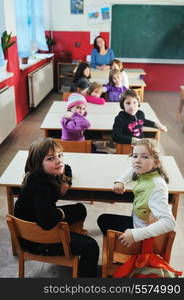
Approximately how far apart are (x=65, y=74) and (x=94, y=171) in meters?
5.58

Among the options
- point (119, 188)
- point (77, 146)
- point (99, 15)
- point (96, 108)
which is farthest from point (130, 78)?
point (119, 188)

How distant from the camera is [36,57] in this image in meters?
6.44

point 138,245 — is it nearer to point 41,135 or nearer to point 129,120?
point 129,120

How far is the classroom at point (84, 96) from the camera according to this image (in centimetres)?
222

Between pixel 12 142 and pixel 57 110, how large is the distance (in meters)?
1.25

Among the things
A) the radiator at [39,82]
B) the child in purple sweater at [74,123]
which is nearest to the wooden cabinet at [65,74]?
the radiator at [39,82]

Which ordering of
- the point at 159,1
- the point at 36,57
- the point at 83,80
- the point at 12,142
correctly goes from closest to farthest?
the point at 83,80, the point at 12,142, the point at 36,57, the point at 159,1

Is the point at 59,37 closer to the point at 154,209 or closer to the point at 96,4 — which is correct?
the point at 96,4

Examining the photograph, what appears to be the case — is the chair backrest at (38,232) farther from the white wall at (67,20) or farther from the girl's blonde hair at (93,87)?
the white wall at (67,20)

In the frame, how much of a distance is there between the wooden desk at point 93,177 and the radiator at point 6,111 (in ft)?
6.43

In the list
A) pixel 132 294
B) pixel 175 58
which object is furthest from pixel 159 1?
pixel 132 294

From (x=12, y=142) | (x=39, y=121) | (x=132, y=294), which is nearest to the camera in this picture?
(x=132, y=294)

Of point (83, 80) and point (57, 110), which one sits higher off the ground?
point (83, 80)

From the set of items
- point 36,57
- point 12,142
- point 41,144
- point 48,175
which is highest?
point 36,57
